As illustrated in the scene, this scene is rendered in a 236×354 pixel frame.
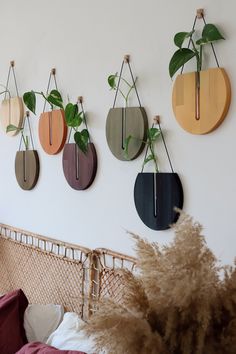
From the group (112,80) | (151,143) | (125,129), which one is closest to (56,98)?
(112,80)

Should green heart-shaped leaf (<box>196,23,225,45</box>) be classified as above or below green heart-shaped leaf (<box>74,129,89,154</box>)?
above

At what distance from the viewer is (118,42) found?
5.66ft

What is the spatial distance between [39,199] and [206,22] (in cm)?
142

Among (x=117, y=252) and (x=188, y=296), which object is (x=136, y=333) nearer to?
(x=188, y=296)

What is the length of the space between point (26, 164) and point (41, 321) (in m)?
0.94

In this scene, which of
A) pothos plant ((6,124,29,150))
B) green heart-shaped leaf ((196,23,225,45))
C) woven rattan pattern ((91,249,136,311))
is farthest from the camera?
pothos plant ((6,124,29,150))

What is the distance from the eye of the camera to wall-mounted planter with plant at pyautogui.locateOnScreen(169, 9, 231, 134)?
129cm

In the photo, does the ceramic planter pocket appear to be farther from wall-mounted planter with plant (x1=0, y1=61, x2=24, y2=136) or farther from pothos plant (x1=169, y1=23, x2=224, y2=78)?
wall-mounted planter with plant (x1=0, y1=61, x2=24, y2=136)

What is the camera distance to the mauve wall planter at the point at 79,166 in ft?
6.11

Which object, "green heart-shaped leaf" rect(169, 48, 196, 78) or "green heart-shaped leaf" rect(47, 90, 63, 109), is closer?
"green heart-shaped leaf" rect(169, 48, 196, 78)

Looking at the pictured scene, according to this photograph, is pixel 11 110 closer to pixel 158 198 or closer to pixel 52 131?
pixel 52 131

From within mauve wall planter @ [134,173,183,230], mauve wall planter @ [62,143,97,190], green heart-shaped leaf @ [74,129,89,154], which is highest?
green heart-shaped leaf @ [74,129,89,154]

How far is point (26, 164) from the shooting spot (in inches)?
93.8

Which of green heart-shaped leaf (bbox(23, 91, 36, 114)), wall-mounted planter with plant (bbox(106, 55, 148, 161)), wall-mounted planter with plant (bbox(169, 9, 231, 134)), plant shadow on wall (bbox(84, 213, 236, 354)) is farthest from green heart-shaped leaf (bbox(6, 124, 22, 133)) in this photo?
plant shadow on wall (bbox(84, 213, 236, 354))
